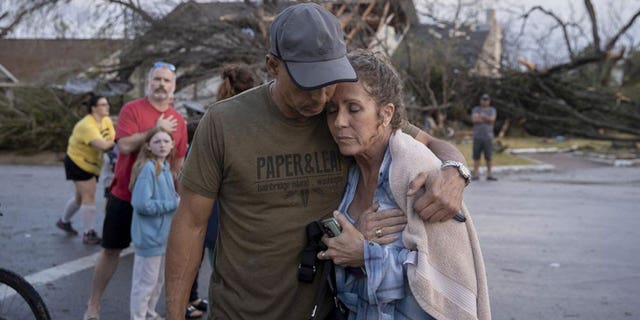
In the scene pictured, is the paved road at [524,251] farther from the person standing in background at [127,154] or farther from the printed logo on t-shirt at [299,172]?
the printed logo on t-shirt at [299,172]

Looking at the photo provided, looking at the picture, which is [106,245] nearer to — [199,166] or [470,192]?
[199,166]

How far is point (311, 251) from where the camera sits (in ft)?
7.84

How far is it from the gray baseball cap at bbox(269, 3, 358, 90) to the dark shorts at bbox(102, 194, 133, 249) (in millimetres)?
3221

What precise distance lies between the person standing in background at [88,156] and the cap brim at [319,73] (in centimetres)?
588

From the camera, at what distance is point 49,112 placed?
17875 millimetres

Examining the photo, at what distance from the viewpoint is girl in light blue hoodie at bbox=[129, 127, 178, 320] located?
15.6 ft

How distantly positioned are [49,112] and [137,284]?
14514 millimetres

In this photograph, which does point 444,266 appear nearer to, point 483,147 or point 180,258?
point 180,258

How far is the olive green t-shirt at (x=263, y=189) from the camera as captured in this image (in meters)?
2.37

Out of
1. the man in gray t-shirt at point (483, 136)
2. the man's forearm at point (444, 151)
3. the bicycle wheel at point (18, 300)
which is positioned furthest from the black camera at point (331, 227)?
the man in gray t-shirt at point (483, 136)

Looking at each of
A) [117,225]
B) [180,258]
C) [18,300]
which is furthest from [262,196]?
[117,225]

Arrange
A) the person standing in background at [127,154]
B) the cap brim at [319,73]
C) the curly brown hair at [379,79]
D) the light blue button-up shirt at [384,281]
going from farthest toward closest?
the person standing in background at [127,154], the curly brown hair at [379,79], the light blue button-up shirt at [384,281], the cap brim at [319,73]

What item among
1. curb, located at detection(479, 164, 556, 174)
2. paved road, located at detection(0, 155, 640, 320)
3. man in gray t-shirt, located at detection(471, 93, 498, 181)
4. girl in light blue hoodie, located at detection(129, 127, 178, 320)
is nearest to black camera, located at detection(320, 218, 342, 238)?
girl in light blue hoodie, located at detection(129, 127, 178, 320)

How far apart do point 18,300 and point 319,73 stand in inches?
113
